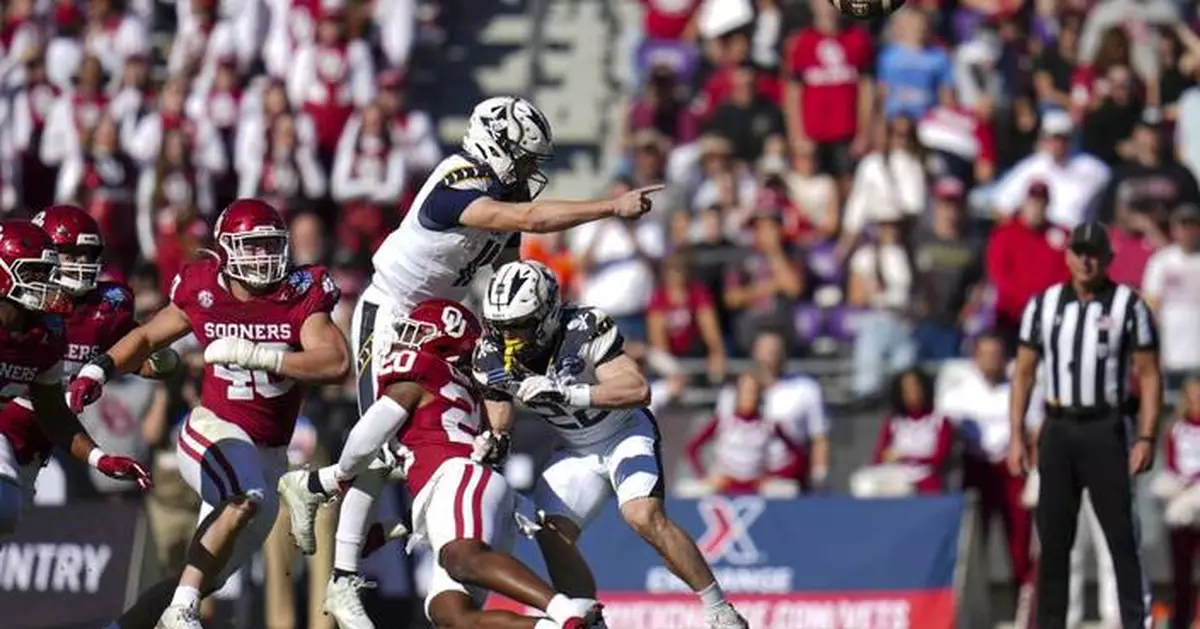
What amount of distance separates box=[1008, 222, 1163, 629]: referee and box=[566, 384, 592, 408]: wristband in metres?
2.90

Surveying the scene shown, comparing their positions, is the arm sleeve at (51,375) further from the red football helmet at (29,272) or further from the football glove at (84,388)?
the red football helmet at (29,272)

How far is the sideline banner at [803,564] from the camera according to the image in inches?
640

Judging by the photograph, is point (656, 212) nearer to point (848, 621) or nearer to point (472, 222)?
point (848, 621)

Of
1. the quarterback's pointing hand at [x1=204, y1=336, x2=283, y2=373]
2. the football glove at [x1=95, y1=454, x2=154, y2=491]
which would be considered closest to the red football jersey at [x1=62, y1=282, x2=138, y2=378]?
the quarterback's pointing hand at [x1=204, y1=336, x2=283, y2=373]

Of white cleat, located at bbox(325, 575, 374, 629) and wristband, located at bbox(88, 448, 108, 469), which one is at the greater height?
wristband, located at bbox(88, 448, 108, 469)

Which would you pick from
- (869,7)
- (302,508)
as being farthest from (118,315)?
(869,7)

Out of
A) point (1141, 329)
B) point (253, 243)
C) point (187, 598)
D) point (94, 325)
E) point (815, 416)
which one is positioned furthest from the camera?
point (815, 416)

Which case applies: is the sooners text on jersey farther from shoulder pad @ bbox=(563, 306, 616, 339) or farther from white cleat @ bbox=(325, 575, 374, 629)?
shoulder pad @ bbox=(563, 306, 616, 339)

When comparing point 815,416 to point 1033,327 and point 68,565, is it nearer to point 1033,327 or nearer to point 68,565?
point 1033,327

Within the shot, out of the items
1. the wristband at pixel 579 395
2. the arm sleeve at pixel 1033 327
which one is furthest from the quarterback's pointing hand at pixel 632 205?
the arm sleeve at pixel 1033 327

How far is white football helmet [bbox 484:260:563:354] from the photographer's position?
498 inches

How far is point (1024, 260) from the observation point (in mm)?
18797

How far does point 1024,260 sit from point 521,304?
6.95 meters

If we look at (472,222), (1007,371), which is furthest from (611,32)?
(472,222)
